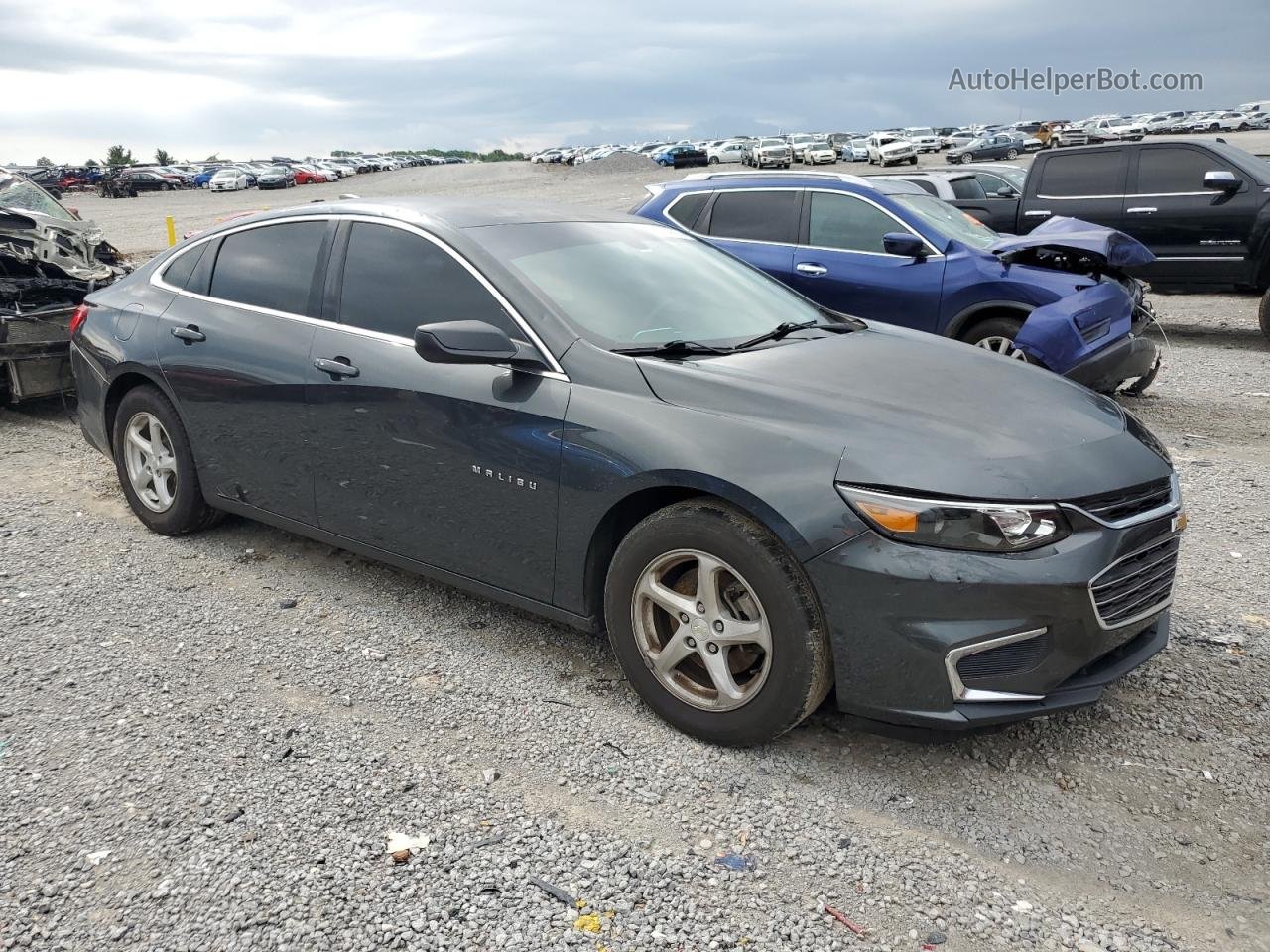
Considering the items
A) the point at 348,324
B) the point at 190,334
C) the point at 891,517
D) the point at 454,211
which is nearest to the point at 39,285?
the point at 190,334

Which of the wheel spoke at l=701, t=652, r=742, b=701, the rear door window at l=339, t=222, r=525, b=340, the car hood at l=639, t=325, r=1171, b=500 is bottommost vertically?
the wheel spoke at l=701, t=652, r=742, b=701

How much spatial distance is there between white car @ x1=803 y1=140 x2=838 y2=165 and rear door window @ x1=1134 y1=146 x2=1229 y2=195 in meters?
43.6

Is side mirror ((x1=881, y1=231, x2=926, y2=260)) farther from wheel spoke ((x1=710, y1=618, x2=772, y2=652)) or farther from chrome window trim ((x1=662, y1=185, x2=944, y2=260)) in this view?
wheel spoke ((x1=710, y1=618, x2=772, y2=652))

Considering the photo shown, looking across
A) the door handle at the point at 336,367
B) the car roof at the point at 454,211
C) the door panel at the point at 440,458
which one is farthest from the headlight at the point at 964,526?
the door handle at the point at 336,367

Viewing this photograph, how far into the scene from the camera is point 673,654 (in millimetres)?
3400

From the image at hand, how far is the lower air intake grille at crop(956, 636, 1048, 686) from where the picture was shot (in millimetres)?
2947

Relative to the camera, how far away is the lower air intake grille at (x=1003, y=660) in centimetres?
295

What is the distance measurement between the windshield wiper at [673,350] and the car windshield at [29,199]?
8.56 metres

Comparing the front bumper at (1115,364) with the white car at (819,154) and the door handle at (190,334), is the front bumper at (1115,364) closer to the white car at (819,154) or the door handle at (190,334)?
the door handle at (190,334)

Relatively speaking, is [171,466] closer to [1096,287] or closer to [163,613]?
[163,613]

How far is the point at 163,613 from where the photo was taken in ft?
14.7

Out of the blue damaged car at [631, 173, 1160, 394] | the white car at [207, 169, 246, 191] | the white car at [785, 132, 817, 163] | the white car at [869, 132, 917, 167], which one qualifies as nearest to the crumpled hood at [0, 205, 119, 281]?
the blue damaged car at [631, 173, 1160, 394]

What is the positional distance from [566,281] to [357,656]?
5.41ft

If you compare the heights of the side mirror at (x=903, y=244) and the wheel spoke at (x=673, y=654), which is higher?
the side mirror at (x=903, y=244)
